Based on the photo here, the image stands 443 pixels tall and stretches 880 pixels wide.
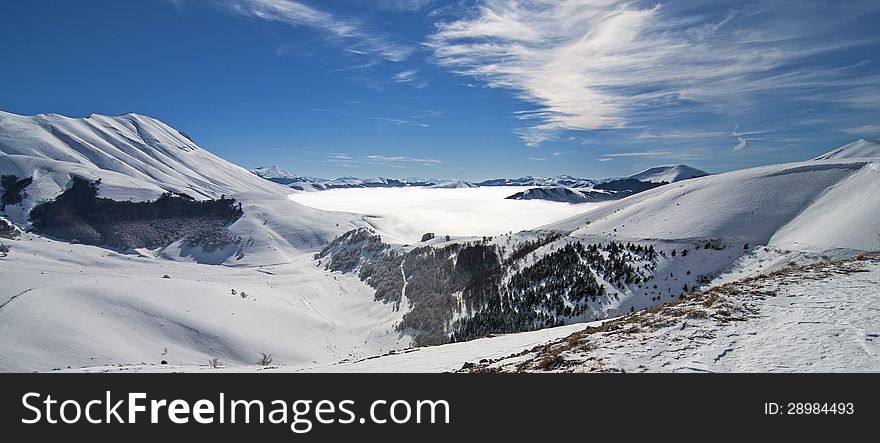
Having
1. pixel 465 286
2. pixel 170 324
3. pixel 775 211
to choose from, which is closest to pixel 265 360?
pixel 170 324

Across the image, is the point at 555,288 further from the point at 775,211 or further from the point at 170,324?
the point at 170,324

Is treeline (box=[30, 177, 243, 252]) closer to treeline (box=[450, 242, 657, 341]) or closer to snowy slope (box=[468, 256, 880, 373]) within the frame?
treeline (box=[450, 242, 657, 341])

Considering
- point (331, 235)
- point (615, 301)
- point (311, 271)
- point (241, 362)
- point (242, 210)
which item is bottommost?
point (241, 362)

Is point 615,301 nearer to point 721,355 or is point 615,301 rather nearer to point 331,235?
point 721,355

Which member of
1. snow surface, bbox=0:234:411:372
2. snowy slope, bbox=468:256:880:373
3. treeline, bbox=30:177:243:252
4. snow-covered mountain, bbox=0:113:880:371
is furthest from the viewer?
treeline, bbox=30:177:243:252

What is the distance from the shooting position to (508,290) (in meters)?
46.7

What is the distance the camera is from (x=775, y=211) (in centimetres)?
4400

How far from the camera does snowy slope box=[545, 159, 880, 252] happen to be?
31203 millimetres

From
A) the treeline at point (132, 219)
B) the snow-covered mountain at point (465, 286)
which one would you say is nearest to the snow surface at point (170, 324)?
the snow-covered mountain at point (465, 286)

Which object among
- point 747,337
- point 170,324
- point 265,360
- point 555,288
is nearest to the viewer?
point 747,337

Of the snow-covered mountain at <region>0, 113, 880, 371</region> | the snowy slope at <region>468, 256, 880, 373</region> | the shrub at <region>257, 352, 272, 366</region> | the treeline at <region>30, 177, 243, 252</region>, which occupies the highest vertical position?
the treeline at <region>30, 177, 243, 252</region>

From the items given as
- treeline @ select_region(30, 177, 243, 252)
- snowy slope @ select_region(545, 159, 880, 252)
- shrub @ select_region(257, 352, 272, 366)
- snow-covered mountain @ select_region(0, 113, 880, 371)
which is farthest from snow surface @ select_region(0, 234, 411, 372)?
treeline @ select_region(30, 177, 243, 252)
